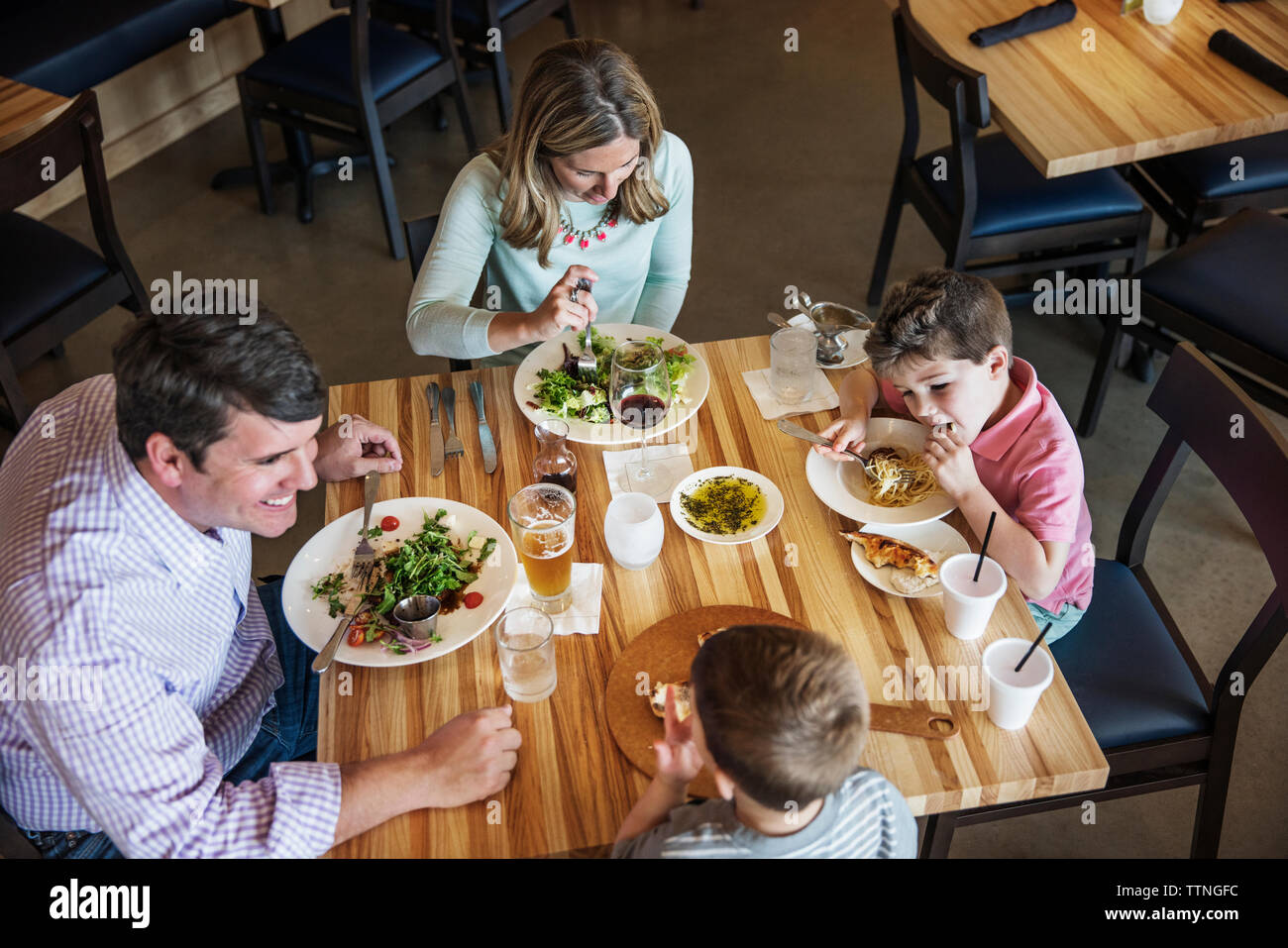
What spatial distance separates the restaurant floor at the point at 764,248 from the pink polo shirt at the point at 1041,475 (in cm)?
81

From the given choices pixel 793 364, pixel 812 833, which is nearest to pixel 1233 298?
pixel 793 364

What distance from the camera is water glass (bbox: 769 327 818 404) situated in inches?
82.4

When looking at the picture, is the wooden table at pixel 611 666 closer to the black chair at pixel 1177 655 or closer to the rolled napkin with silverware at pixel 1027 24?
the black chair at pixel 1177 655

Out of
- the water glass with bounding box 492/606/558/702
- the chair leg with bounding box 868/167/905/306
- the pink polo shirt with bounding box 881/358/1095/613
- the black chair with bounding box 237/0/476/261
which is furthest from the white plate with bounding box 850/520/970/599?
the black chair with bounding box 237/0/476/261

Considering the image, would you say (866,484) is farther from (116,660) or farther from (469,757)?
(116,660)

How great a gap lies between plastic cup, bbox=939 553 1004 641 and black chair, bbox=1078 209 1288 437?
1496 millimetres

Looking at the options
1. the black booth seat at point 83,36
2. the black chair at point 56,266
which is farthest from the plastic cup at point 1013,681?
the black booth seat at point 83,36

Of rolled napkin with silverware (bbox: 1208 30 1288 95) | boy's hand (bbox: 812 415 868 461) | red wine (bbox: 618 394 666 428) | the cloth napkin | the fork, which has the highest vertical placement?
rolled napkin with silverware (bbox: 1208 30 1288 95)

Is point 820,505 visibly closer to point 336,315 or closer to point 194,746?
point 194,746

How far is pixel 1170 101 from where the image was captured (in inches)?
115

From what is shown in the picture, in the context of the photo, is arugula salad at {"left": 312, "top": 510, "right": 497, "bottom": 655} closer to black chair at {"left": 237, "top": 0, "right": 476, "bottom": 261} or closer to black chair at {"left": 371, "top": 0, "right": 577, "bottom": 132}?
black chair at {"left": 237, "top": 0, "right": 476, "bottom": 261}

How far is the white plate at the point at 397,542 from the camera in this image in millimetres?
1690

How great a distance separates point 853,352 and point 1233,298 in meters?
1.27
